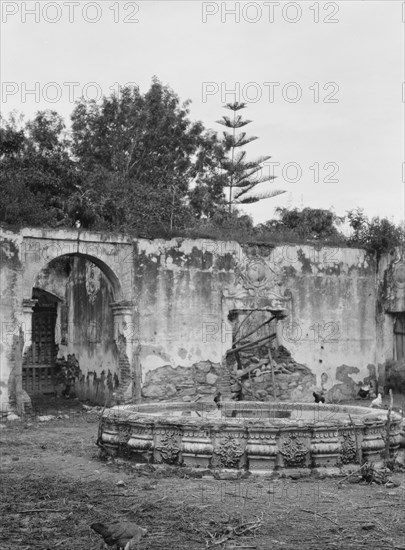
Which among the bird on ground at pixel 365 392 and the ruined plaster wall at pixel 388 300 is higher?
the ruined plaster wall at pixel 388 300

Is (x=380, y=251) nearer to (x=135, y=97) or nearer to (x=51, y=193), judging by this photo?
(x=51, y=193)

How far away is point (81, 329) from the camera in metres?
18.5

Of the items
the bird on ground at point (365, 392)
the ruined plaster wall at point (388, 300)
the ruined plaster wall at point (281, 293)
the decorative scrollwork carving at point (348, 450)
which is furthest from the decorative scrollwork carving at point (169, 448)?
the ruined plaster wall at point (388, 300)

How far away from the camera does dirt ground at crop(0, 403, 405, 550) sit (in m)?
6.00

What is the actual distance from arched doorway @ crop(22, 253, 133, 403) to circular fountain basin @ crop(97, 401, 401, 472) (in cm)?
621

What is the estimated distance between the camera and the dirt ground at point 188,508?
236 inches

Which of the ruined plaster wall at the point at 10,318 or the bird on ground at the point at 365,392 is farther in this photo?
the bird on ground at the point at 365,392

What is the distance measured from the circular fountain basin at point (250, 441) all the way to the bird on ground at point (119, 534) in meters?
3.09

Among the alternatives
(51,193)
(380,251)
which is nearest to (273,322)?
(380,251)

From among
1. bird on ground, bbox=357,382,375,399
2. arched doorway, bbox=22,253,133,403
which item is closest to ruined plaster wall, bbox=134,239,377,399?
bird on ground, bbox=357,382,375,399

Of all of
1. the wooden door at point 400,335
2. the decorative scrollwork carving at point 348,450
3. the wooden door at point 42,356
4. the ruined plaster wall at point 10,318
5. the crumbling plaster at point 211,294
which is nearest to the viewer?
the decorative scrollwork carving at point 348,450

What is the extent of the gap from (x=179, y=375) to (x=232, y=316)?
5.67ft

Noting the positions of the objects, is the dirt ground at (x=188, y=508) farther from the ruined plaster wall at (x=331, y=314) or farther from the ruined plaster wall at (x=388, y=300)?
the ruined plaster wall at (x=388, y=300)

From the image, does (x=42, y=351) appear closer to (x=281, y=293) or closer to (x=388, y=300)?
(x=281, y=293)
